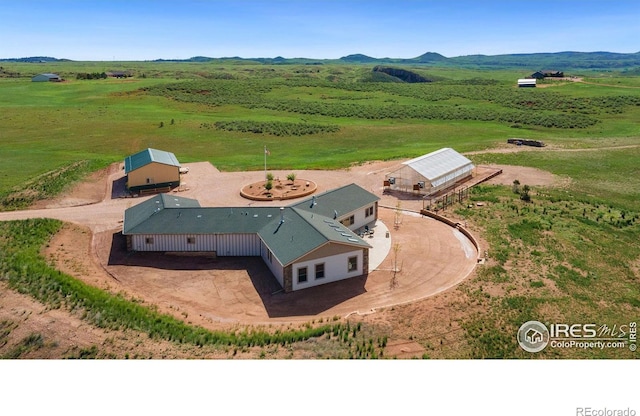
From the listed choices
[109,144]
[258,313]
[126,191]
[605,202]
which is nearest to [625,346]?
[258,313]

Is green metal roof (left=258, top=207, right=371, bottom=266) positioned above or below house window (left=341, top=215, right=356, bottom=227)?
above

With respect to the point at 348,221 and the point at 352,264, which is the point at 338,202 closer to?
the point at 348,221

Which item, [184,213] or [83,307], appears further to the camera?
[184,213]

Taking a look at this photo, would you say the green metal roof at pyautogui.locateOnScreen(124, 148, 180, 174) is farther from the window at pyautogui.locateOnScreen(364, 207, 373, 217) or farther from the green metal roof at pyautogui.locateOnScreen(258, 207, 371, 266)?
the window at pyautogui.locateOnScreen(364, 207, 373, 217)

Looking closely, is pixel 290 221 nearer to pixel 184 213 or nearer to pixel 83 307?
pixel 184 213

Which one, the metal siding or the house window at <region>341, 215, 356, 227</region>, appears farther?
the house window at <region>341, 215, 356, 227</region>

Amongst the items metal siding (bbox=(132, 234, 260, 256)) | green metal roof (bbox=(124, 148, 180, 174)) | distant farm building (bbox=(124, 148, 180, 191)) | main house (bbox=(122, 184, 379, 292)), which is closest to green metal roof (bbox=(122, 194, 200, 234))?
main house (bbox=(122, 184, 379, 292))

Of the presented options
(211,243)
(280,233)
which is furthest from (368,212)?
(211,243)

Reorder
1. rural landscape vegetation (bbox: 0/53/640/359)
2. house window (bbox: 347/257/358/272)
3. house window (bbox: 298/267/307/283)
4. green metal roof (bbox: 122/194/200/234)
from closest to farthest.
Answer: rural landscape vegetation (bbox: 0/53/640/359)
house window (bbox: 298/267/307/283)
house window (bbox: 347/257/358/272)
green metal roof (bbox: 122/194/200/234)

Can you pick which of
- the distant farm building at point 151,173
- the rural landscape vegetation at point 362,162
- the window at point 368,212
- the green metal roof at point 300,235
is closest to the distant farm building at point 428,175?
the rural landscape vegetation at point 362,162
